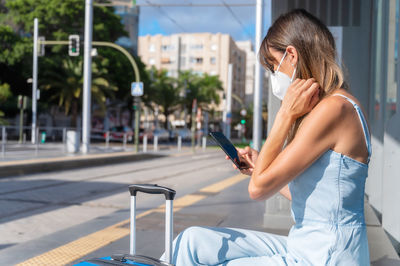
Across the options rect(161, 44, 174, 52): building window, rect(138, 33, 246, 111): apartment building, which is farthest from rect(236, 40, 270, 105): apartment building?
rect(161, 44, 174, 52): building window

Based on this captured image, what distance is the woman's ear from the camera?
1.77 m

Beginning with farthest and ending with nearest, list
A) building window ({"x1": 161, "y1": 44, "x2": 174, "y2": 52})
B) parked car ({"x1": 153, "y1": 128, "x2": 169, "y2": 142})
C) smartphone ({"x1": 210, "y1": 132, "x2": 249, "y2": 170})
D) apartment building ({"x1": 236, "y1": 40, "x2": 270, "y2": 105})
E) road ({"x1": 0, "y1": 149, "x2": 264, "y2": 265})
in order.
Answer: apartment building ({"x1": 236, "y1": 40, "x2": 270, "y2": 105}), building window ({"x1": 161, "y1": 44, "x2": 174, "y2": 52}), parked car ({"x1": 153, "y1": 128, "x2": 169, "y2": 142}), road ({"x1": 0, "y1": 149, "x2": 264, "y2": 265}), smartphone ({"x1": 210, "y1": 132, "x2": 249, "y2": 170})

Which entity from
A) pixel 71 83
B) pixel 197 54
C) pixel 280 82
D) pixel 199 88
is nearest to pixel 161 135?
pixel 71 83

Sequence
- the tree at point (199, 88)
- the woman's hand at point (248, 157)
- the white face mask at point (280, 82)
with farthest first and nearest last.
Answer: the tree at point (199, 88), the woman's hand at point (248, 157), the white face mask at point (280, 82)

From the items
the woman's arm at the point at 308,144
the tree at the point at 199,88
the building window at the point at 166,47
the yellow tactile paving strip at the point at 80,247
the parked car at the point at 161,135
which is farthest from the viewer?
the building window at the point at 166,47

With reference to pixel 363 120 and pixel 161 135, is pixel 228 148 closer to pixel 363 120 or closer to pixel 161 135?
pixel 363 120

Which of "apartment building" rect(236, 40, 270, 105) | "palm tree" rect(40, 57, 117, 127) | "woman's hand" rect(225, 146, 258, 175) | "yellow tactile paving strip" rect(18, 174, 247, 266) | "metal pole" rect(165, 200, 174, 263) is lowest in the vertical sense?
"yellow tactile paving strip" rect(18, 174, 247, 266)

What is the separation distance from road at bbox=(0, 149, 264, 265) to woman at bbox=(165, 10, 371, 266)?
2.64 meters

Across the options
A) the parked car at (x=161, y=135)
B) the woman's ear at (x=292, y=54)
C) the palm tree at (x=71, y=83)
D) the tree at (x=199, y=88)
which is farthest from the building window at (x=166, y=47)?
the woman's ear at (x=292, y=54)

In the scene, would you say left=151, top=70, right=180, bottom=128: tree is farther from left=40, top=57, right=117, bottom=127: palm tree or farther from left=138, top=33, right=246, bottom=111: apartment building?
left=138, top=33, right=246, bottom=111: apartment building

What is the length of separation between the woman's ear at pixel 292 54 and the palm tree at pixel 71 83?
3433 cm

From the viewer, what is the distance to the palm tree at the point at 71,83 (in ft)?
117

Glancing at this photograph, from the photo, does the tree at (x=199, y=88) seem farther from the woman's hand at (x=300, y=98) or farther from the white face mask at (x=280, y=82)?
the woman's hand at (x=300, y=98)

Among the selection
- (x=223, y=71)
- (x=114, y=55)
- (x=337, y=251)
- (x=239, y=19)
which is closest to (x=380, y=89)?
(x=337, y=251)
